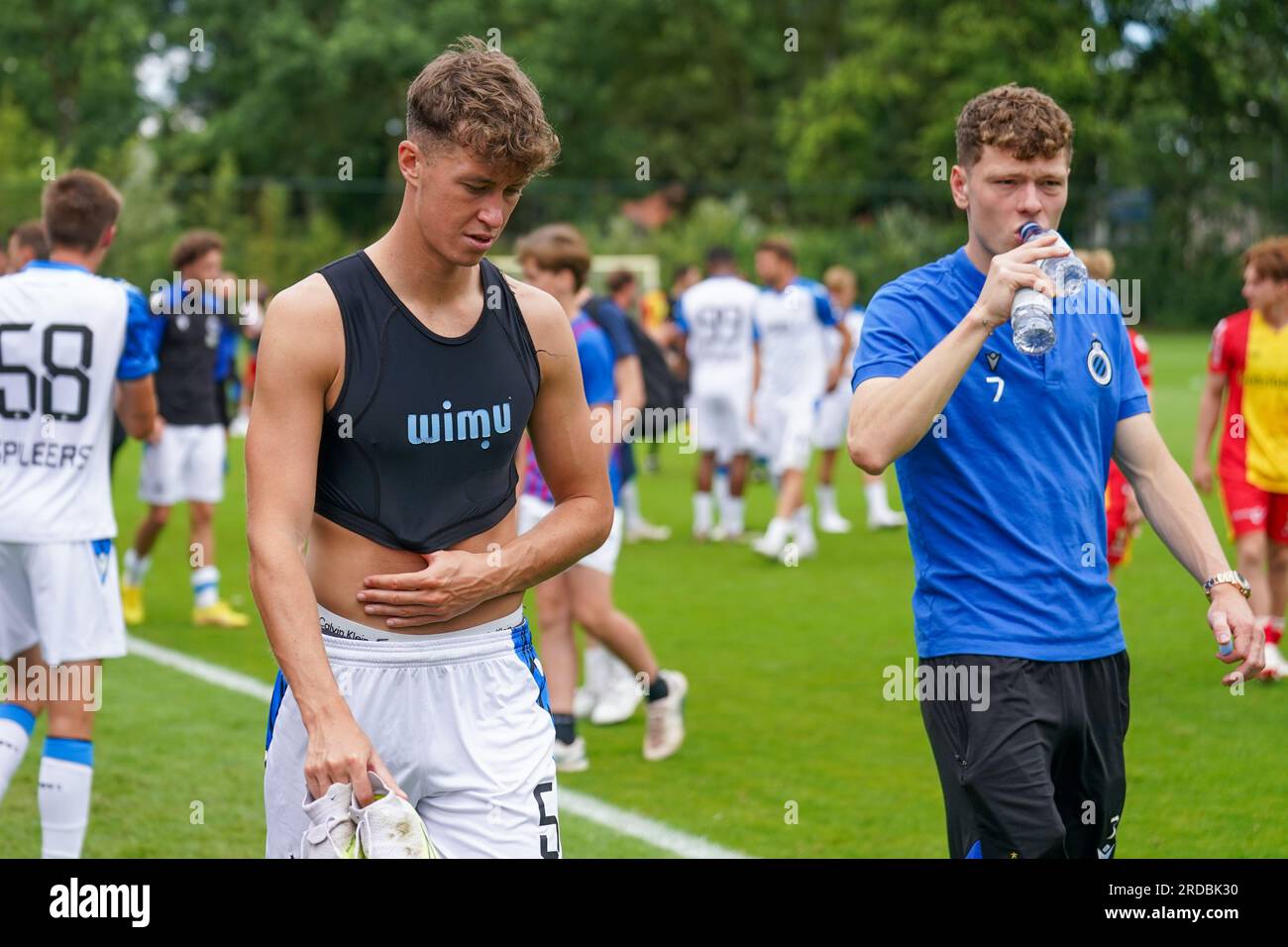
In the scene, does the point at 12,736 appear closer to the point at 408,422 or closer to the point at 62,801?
the point at 62,801

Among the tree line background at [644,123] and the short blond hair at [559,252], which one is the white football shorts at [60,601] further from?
the tree line background at [644,123]

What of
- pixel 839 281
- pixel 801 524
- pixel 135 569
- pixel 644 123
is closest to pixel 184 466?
pixel 135 569

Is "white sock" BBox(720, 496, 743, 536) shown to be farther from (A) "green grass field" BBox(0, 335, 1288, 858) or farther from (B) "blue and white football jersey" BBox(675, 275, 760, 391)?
(A) "green grass field" BBox(0, 335, 1288, 858)

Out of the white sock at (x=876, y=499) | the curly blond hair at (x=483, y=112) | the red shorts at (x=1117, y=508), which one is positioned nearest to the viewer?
the curly blond hair at (x=483, y=112)

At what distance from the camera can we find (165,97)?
55062 mm

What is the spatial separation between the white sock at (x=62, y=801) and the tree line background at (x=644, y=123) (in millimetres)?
30975

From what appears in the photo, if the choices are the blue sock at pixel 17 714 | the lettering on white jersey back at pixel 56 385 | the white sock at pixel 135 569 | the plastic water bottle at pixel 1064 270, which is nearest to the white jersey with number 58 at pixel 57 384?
the lettering on white jersey back at pixel 56 385

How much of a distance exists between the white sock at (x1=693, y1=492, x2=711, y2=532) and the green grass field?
2.48 m

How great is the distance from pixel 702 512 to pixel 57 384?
10077 millimetres

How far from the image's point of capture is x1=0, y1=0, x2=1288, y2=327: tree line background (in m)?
40.4

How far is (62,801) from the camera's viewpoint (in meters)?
5.59

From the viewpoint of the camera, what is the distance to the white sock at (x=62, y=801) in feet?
18.3

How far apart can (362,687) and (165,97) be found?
183ft

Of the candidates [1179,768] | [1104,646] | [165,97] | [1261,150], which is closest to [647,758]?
[1179,768]
